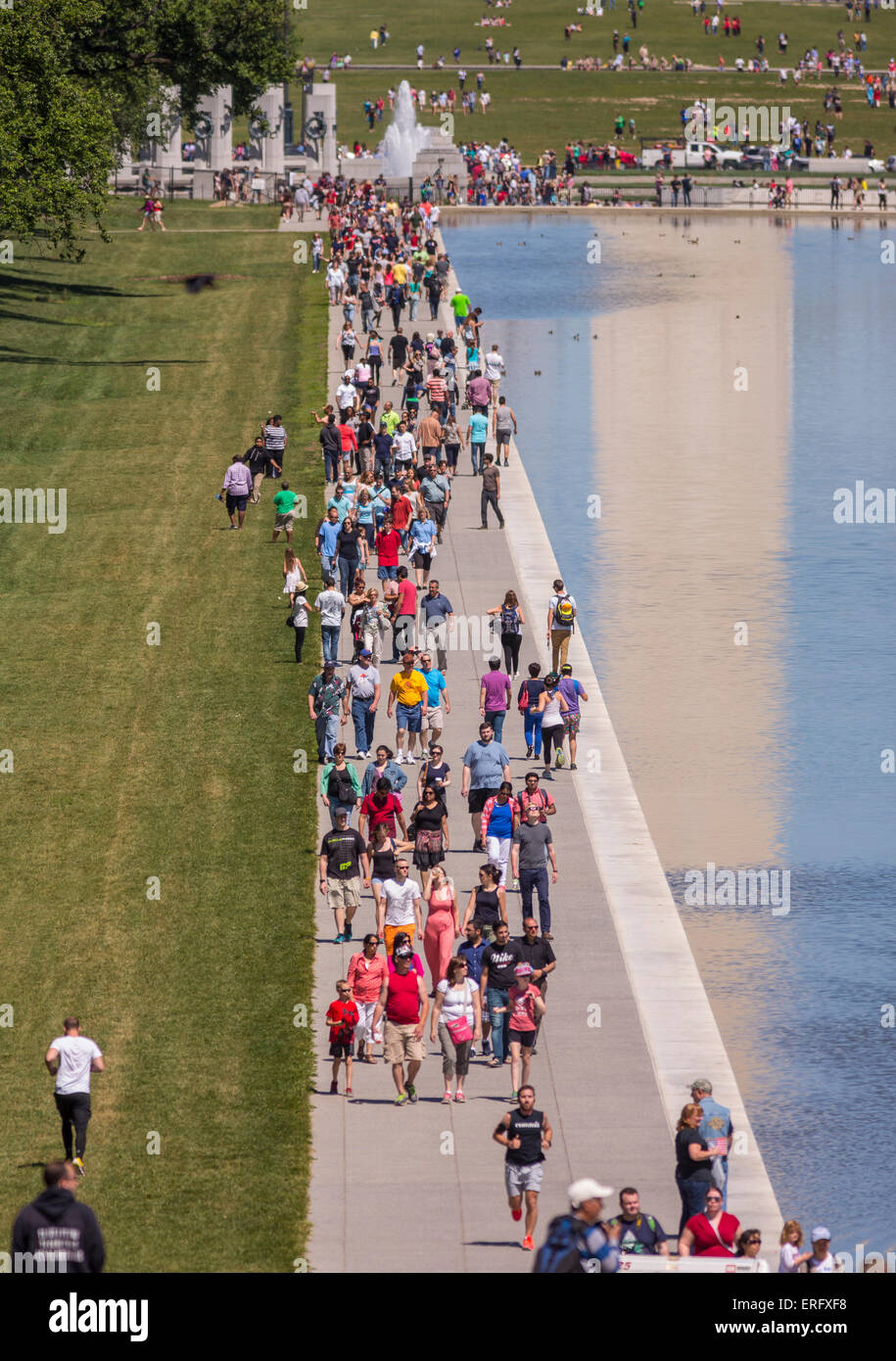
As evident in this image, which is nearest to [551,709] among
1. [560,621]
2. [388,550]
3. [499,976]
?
[560,621]

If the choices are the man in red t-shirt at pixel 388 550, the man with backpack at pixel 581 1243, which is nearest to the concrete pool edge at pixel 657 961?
the man in red t-shirt at pixel 388 550

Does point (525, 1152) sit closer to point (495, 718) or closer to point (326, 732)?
point (326, 732)

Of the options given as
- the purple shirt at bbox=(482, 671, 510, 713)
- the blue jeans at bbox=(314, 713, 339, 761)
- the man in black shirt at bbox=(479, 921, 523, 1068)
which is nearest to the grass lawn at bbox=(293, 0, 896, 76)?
the purple shirt at bbox=(482, 671, 510, 713)

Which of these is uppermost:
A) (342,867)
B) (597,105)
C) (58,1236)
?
(597,105)

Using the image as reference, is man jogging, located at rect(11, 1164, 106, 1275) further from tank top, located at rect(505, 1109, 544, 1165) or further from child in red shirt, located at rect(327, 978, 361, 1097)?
child in red shirt, located at rect(327, 978, 361, 1097)

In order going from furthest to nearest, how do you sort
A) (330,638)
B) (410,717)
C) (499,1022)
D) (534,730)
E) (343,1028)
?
(330,638), (534,730), (410,717), (499,1022), (343,1028)

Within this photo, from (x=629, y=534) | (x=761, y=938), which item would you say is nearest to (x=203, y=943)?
(x=761, y=938)
